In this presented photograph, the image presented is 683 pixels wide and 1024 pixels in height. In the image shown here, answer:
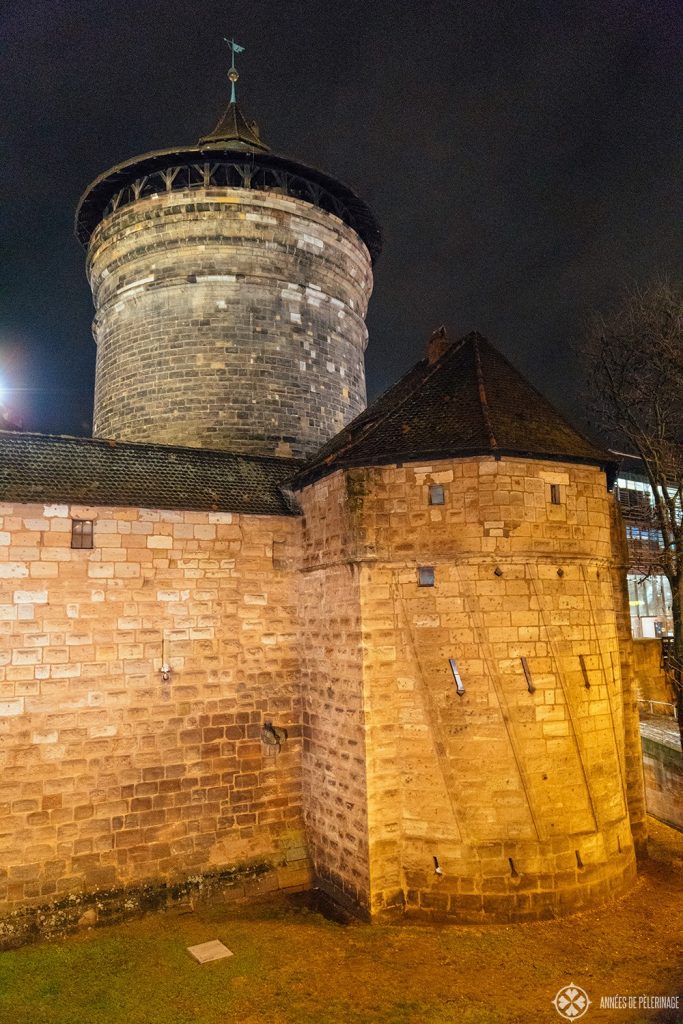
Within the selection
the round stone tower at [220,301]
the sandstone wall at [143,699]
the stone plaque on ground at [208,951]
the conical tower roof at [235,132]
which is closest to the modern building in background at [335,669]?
the sandstone wall at [143,699]

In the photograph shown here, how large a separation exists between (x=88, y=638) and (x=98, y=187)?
12781 millimetres

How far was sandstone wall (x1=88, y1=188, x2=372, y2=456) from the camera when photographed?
51.1ft

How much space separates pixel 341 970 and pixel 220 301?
13652 mm

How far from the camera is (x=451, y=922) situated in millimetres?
8273

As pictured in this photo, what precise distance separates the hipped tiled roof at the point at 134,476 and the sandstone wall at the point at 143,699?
0.76 ft

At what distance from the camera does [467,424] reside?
9477mm

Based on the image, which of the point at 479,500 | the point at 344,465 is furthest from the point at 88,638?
the point at 479,500

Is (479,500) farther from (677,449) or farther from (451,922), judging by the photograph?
(677,449)

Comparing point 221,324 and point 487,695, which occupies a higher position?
point 221,324

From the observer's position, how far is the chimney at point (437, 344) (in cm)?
1178

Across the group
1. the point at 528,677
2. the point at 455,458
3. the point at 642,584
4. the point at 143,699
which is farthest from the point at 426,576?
the point at 642,584

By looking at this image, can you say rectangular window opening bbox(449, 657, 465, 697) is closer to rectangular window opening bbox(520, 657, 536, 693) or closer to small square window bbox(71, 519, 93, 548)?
rectangular window opening bbox(520, 657, 536, 693)

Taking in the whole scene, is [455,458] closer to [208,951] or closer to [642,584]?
[208,951]

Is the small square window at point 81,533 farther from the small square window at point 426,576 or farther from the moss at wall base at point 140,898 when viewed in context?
the small square window at point 426,576
